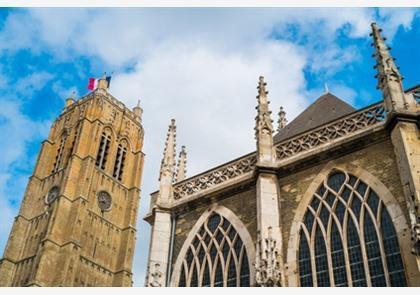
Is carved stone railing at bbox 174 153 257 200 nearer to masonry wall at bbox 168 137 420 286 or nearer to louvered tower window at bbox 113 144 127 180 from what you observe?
masonry wall at bbox 168 137 420 286

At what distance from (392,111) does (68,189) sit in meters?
40.5

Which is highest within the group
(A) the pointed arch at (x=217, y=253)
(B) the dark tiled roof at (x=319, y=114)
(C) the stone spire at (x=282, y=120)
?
(C) the stone spire at (x=282, y=120)

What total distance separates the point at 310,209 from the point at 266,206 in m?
1.11

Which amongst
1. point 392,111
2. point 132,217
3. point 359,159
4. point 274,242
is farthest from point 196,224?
point 132,217

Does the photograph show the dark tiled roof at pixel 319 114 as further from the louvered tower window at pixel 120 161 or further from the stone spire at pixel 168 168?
the louvered tower window at pixel 120 161

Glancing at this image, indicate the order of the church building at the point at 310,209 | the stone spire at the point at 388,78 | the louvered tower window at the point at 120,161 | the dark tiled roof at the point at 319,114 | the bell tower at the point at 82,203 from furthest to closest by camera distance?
1. the louvered tower window at the point at 120,161
2. the bell tower at the point at 82,203
3. the dark tiled roof at the point at 319,114
4. the stone spire at the point at 388,78
5. the church building at the point at 310,209

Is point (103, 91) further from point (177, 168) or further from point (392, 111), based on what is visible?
point (392, 111)

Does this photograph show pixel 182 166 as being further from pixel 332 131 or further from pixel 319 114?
pixel 332 131

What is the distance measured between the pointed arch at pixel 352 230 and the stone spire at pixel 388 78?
182 centimetres

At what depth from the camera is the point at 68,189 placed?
153 feet

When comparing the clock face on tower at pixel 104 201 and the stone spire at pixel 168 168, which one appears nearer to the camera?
the stone spire at pixel 168 168

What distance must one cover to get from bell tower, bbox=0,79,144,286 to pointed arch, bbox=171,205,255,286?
29.7m

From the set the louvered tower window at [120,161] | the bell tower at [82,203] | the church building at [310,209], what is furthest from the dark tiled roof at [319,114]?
the louvered tower window at [120,161]

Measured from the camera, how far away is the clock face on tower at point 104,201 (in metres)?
49.6
